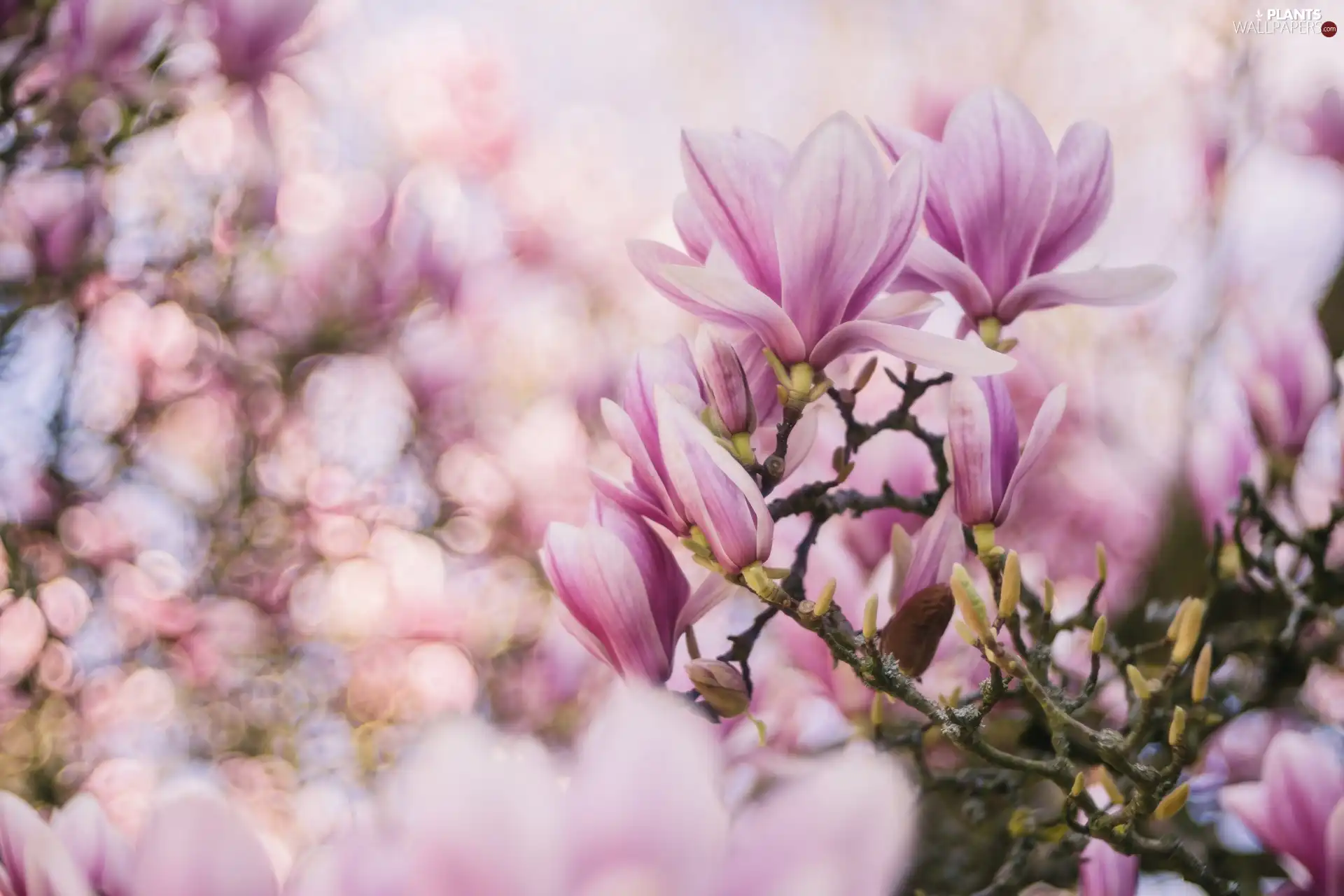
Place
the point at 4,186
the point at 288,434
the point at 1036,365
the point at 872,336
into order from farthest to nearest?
the point at 288,434 → the point at 1036,365 → the point at 4,186 → the point at 872,336

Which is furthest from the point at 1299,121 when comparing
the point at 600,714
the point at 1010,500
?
the point at 600,714

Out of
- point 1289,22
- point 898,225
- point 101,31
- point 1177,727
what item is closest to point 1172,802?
point 1177,727

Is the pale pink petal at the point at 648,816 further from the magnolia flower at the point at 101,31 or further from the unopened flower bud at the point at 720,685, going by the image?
the magnolia flower at the point at 101,31

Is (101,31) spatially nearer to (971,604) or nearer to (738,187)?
(738,187)

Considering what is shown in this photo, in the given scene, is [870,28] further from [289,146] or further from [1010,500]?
[1010,500]

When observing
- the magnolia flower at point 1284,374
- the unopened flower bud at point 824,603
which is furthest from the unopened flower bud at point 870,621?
the magnolia flower at point 1284,374

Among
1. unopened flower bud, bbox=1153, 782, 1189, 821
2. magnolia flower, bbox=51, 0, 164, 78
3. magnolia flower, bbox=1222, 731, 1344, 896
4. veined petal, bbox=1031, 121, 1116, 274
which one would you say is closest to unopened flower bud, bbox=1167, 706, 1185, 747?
unopened flower bud, bbox=1153, 782, 1189, 821
